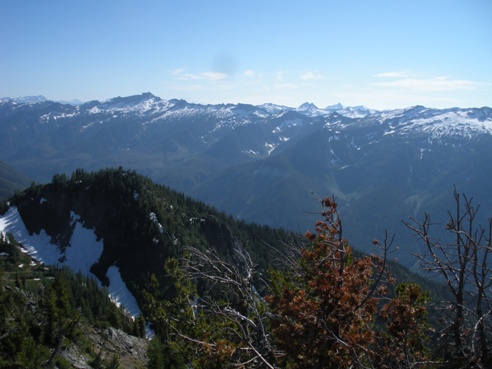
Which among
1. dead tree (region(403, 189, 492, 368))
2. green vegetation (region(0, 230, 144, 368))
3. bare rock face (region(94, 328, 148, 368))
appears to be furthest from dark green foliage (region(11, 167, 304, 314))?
dead tree (region(403, 189, 492, 368))

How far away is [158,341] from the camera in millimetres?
37281

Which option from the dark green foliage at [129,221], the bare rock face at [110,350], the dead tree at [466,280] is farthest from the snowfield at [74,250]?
the dead tree at [466,280]

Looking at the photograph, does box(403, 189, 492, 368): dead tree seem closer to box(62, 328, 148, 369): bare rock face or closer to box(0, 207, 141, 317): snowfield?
box(62, 328, 148, 369): bare rock face

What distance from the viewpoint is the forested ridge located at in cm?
→ 935

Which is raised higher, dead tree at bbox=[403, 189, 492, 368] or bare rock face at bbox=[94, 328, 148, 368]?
dead tree at bbox=[403, 189, 492, 368]

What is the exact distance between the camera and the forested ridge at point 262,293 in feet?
30.7

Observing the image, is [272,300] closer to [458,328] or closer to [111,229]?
[458,328]

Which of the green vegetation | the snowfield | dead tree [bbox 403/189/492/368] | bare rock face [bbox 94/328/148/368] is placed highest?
dead tree [bbox 403/189/492/368]

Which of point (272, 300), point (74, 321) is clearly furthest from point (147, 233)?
point (272, 300)

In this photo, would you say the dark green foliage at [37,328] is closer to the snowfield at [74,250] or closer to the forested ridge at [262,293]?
the forested ridge at [262,293]

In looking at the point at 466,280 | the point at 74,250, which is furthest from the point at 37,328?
the point at 74,250

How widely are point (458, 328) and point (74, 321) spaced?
35.4m

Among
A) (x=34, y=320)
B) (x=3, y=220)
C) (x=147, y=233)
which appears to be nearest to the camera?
(x=34, y=320)

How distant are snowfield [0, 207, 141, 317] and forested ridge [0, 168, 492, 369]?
1.79 m
